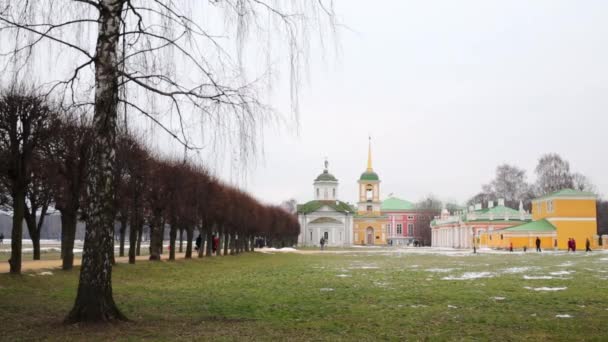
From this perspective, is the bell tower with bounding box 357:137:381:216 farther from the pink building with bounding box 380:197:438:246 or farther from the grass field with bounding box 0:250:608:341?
the grass field with bounding box 0:250:608:341

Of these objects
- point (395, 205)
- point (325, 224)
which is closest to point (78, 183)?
point (325, 224)

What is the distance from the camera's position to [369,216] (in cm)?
11906

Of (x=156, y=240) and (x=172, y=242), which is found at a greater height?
(x=156, y=240)

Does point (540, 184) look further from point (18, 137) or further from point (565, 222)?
point (18, 137)

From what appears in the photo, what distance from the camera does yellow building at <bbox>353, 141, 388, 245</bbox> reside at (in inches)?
4697

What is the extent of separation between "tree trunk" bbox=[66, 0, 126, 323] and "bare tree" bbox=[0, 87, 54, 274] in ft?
32.9

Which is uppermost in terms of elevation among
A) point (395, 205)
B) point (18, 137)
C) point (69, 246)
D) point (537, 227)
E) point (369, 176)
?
point (369, 176)

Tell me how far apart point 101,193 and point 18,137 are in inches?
441

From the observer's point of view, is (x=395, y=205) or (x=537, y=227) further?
(x=395, y=205)

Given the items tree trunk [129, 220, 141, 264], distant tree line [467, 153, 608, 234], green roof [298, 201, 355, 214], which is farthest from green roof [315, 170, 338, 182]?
tree trunk [129, 220, 141, 264]

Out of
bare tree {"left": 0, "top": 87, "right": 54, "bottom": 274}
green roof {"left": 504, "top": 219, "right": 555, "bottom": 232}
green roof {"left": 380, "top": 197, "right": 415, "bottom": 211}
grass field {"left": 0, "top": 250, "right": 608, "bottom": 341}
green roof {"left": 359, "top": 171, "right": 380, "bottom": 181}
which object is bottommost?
grass field {"left": 0, "top": 250, "right": 608, "bottom": 341}

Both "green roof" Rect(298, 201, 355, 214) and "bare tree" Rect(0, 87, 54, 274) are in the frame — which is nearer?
"bare tree" Rect(0, 87, 54, 274)

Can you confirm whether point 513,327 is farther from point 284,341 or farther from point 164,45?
point 164,45

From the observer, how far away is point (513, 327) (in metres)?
10.3
